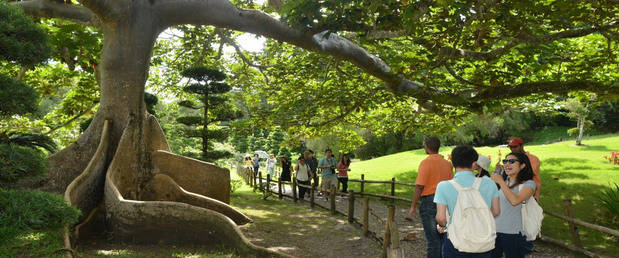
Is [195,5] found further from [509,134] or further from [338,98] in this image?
[509,134]

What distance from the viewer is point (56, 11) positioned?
8117 mm

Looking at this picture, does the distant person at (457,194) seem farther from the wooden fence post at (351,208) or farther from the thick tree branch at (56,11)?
the thick tree branch at (56,11)

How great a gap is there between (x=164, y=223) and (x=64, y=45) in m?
6.06

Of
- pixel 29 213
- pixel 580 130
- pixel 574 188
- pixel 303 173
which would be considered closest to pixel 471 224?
pixel 29 213

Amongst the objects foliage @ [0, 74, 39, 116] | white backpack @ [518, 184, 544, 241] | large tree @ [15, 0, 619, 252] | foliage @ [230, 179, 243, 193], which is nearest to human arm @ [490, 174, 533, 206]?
white backpack @ [518, 184, 544, 241]

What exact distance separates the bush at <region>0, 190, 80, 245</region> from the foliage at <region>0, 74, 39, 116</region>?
2.22 feet

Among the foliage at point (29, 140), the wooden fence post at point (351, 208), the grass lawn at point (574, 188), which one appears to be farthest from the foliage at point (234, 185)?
the foliage at point (29, 140)

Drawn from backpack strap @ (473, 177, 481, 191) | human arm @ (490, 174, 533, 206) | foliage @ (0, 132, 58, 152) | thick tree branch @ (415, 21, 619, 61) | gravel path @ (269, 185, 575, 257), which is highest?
thick tree branch @ (415, 21, 619, 61)

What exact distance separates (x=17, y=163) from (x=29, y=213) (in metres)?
0.41

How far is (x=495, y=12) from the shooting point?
7527 mm

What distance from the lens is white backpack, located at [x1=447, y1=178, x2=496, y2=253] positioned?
11.4ft

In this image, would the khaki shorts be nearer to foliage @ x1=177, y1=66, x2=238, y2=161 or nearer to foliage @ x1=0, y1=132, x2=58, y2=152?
foliage @ x1=177, y1=66, x2=238, y2=161

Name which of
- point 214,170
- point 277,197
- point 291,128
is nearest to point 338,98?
point 291,128

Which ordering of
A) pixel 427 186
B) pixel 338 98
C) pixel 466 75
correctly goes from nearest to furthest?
pixel 427 186 < pixel 338 98 < pixel 466 75
